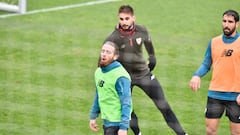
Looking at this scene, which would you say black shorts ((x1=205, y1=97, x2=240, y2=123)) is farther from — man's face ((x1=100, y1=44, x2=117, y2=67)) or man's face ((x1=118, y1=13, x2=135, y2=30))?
man's face ((x1=100, y1=44, x2=117, y2=67))

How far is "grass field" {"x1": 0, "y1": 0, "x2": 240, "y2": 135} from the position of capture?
23.9ft

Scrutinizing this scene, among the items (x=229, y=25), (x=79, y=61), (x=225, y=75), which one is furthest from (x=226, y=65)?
(x=79, y=61)

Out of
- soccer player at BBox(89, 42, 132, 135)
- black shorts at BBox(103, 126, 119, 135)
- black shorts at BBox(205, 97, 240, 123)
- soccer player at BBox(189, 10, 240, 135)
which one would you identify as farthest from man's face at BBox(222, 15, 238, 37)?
black shorts at BBox(103, 126, 119, 135)

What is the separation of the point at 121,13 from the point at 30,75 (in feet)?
8.37

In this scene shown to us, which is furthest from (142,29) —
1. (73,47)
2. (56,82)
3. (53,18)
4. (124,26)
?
(53,18)

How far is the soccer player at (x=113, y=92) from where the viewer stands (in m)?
5.33

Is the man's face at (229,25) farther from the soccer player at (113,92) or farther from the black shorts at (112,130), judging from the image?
the black shorts at (112,130)

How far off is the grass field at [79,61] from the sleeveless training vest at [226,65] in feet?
3.94

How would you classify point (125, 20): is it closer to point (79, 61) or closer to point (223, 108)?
point (223, 108)

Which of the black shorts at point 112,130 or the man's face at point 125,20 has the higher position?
the man's face at point 125,20

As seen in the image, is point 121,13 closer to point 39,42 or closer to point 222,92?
point 222,92

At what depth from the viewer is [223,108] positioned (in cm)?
606

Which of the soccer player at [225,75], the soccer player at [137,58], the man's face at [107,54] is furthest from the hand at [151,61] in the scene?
the man's face at [107,54]

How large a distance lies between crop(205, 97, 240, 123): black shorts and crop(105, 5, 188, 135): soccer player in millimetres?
595
